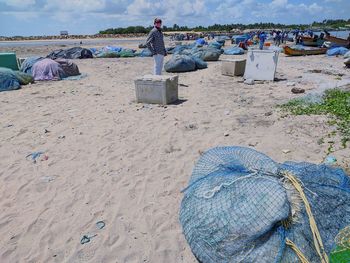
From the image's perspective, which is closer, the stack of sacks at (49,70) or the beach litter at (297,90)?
the beach litter at (297,90)

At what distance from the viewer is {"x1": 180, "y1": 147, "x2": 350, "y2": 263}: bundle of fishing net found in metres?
2.05

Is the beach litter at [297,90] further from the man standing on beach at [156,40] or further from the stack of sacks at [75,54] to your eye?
the stack of sacks at [75,54]

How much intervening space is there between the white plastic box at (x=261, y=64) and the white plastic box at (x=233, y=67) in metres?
0.68

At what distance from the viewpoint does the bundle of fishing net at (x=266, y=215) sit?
2.05m

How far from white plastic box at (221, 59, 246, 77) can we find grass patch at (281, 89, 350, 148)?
3325 millimetres

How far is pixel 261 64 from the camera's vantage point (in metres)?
8.41

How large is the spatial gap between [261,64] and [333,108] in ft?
11.2

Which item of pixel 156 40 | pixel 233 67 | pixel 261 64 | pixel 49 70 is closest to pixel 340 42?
pixel 233 67

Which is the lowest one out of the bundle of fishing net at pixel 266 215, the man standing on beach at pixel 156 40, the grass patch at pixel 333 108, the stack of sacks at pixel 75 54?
the stack of sacks at pixel 75 54

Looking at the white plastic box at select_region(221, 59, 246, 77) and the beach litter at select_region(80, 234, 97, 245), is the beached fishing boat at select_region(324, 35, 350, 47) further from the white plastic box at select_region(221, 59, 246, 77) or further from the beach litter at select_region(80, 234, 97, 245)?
the beach litter at select_region(80, 234, 97, 245)

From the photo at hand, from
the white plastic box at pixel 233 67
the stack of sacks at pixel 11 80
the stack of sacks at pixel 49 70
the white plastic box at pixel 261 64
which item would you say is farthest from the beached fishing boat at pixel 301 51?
the stack of sacks at pixel 11 80

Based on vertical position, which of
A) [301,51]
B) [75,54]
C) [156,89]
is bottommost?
[75,54]

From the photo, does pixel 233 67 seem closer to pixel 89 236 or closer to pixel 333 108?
pixel 333 108

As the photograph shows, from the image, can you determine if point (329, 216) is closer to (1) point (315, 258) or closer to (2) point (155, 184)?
(1) point (315, 258)
